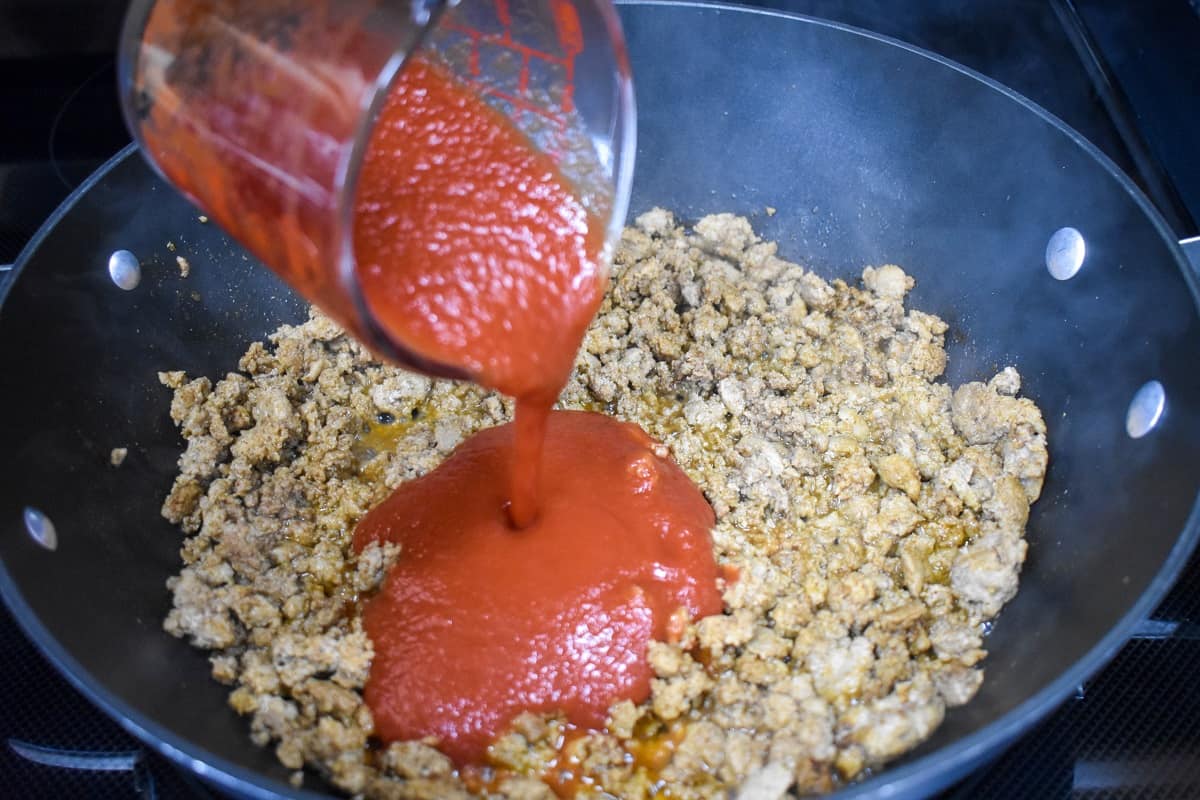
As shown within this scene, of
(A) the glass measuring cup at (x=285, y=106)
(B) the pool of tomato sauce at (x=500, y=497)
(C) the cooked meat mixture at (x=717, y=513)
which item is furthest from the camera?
(C) the cooked meat mixture at (x=717, y=513)

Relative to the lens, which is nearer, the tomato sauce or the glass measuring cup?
the glass measuring cup

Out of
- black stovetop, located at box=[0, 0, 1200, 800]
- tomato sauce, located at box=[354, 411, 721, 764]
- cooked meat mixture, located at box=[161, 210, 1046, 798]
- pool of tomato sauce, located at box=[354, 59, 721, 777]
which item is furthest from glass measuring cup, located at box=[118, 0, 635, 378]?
black stovetop, located at box=[0, 0, 1200, 800]

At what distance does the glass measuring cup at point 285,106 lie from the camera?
117 cm

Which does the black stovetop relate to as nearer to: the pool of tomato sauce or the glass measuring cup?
the pool of tomato sauce

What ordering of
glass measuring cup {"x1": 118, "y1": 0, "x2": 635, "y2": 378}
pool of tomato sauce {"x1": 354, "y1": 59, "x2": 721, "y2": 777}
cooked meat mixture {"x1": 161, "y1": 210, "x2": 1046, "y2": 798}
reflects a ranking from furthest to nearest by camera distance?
cooked meat mixture {"x1": 161, "y1": 210, "x2": 1046, "y2": 798}
pool of tomato sauce {"x1": 354, "y1": 59, "x2": 721, "y2": 777}
glass measuring cup {"x1": 118, "y1": 0, "x2": 635, "y2": 378}

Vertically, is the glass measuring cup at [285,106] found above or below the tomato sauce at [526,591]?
above

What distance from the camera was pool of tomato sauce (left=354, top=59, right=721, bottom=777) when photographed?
147 cm

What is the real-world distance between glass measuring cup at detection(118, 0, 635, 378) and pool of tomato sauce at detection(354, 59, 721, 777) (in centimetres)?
12

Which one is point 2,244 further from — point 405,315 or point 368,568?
point 405,315

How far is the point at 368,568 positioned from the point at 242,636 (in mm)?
234

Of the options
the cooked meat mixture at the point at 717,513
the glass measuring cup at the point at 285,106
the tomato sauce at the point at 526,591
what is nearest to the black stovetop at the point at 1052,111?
the cooked meat mixture at the point at 717,513

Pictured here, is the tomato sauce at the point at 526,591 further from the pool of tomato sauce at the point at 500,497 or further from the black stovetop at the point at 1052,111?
the black stovetop at the point at 1052,111

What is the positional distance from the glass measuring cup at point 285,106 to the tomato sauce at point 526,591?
446 mm

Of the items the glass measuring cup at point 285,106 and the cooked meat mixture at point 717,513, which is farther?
the cooked meat mixture at point 717,513
